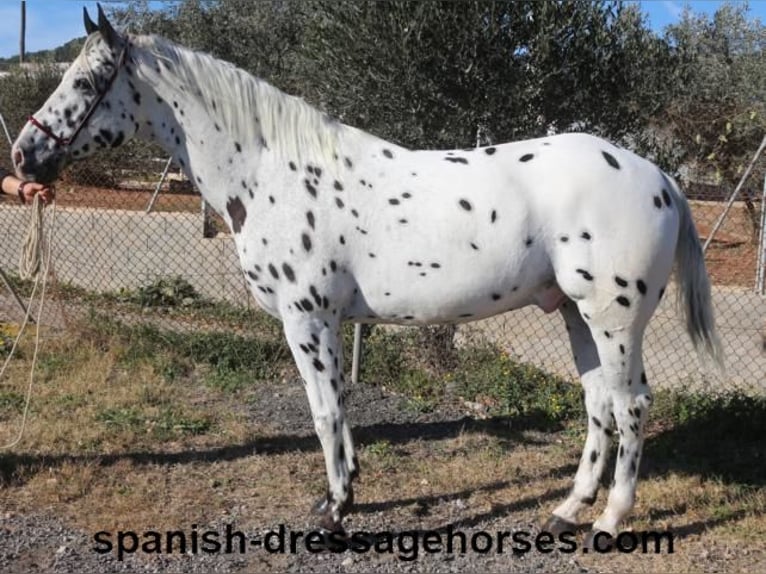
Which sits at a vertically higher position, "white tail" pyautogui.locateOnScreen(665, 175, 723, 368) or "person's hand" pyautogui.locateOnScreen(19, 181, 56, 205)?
"person's hand" pyautogui.locateOnScreen(19, 181, 56, 205)

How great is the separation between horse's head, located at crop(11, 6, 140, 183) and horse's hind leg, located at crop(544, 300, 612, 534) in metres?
2.37

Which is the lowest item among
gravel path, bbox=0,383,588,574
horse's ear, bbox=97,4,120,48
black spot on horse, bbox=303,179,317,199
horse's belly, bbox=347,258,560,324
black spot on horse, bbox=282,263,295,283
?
gravel path, bbox=0,383,588,574

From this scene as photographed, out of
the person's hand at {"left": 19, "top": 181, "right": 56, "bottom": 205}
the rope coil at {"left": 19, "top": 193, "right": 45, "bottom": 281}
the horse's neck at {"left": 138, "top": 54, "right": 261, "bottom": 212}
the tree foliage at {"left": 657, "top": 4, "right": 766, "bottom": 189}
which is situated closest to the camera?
the horse's neck at {"left": 138, "top": 54, "right": 261, "bottom": 212}

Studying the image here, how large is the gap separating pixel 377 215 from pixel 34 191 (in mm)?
1713

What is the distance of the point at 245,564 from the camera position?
3.60 metres

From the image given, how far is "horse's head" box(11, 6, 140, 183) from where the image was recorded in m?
3.72

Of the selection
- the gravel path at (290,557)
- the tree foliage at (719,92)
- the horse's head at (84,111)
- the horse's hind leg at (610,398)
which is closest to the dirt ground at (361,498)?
the gravel path at (290,557)

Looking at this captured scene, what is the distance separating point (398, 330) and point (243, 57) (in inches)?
479

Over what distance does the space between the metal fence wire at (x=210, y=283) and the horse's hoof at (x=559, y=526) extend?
115 centimetres

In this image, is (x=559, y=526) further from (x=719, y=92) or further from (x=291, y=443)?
(x=719, y=92)

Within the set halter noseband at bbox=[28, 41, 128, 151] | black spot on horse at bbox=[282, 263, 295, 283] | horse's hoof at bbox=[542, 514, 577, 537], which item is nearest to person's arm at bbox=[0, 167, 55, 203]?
halter noseband at bbox=[28, 41, 128, 151]

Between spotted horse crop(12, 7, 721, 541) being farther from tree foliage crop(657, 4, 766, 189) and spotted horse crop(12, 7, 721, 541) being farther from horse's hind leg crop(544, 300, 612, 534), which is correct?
tree foliage crop(657, 4, 766, 189)

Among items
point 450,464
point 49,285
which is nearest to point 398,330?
point 450,464

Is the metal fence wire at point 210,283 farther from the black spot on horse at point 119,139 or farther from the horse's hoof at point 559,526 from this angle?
the black spot on horse at point 119,139
